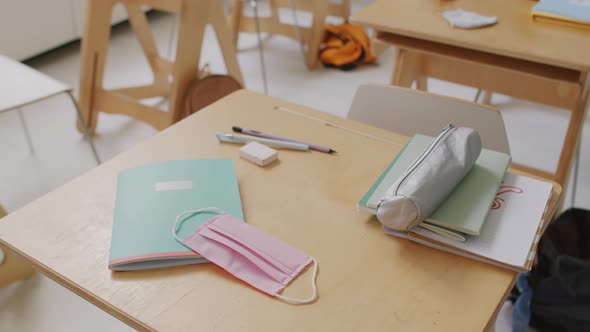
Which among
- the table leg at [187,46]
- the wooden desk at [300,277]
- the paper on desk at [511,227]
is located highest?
the paper on desk at [511,227]

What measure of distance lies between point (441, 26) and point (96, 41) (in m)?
1.49

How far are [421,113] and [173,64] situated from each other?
1455 millimetres

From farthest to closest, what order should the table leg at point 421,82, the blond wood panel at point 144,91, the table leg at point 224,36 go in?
1. the blond wood panel at point 144,91
2. the table leg at point 224,36
3. the table leg at point 421,82

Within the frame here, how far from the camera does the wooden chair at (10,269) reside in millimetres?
1848

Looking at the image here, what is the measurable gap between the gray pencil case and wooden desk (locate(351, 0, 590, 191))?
0.72 metres

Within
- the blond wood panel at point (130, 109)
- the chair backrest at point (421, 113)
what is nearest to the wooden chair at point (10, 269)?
the blond wood panel at point (130, 109)

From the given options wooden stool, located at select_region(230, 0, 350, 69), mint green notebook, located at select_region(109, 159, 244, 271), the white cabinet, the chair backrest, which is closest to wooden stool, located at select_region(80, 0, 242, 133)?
the white cabinet

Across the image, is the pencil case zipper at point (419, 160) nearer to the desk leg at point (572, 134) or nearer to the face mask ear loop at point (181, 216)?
the face mask ear loop at point (181, 216)

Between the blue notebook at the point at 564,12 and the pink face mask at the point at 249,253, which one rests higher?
the blue notebook at the point at 564,12

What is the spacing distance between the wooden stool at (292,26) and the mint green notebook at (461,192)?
7.45 feet

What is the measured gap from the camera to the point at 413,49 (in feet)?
6.06

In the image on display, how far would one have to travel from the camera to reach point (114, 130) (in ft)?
9.08

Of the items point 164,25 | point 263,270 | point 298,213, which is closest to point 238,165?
point 298,213

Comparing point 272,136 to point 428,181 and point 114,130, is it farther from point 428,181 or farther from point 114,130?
point 114,130
